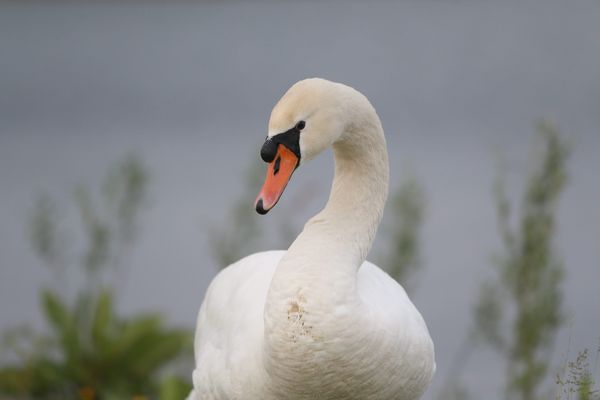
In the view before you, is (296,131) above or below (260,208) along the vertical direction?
above

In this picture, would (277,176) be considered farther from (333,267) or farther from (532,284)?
(532,284)

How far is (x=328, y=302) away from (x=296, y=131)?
381mm

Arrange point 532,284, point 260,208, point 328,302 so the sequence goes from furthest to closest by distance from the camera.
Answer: point 532,284 → point 328,302 → point 260,208

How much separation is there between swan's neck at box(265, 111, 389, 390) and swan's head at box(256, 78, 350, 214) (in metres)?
0.16

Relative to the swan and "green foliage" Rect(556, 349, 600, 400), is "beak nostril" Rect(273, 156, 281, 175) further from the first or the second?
"green foliage" Rect(556, 349, 600, 400)

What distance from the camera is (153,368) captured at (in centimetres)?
489

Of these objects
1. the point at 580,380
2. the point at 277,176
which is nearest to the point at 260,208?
the point at 277,176

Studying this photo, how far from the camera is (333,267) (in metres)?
2.19

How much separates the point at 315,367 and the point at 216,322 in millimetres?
685

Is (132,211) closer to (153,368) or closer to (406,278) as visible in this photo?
(153,368)

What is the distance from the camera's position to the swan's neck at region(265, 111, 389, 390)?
210 centimetres

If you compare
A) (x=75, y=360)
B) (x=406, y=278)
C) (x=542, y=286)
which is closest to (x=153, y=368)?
(x=75, y=360)

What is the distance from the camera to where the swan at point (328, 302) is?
2.09 m

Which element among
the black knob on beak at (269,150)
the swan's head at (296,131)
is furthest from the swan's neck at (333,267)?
the black knob on beak at (269,150)
